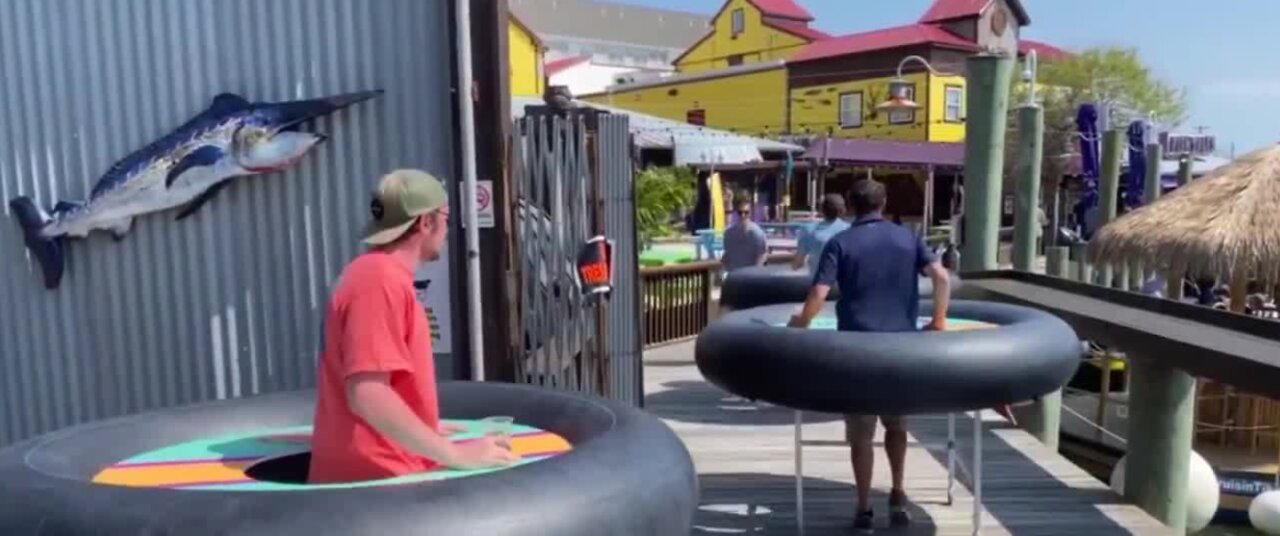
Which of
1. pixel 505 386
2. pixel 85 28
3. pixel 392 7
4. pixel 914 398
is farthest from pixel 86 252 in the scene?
pixel 914 398

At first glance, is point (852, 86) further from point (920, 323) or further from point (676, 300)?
point (920, 323)

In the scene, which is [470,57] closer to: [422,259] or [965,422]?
[422,259]

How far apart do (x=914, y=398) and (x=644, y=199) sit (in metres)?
9.49

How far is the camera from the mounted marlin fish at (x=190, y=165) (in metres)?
3.88

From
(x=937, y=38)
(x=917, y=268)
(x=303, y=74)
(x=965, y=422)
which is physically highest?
(x=937, y=38)

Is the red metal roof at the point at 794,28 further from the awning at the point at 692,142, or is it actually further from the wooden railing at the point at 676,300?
the wooden railing at the point at 676,300

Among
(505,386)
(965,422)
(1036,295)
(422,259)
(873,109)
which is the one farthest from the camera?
(873,109)

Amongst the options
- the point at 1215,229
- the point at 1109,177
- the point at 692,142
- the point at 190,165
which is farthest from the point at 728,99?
the point at 190,165

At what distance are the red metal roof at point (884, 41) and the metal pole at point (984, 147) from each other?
24.3 meters

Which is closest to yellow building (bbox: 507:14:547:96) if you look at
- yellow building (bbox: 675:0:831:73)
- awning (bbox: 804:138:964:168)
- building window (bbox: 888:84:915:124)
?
awning (bbox: 804:138:964:168)

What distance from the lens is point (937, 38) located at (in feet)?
100

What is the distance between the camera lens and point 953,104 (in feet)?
96.2

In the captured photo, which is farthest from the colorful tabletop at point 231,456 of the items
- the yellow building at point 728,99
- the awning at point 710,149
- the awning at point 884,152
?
the yellow building at point 728,99

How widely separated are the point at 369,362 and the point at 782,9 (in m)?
41.3
